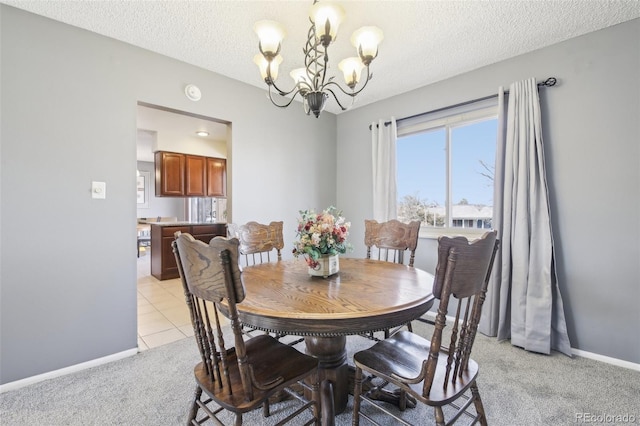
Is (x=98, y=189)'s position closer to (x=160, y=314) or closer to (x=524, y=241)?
(x=160, y=314)

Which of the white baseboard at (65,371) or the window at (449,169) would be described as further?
the window at (449,169)

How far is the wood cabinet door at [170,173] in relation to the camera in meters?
5.07

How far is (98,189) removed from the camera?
2.21 meters

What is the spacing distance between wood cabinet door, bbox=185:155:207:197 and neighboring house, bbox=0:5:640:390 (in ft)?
9.88

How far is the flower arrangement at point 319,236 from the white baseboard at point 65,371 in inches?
68.2

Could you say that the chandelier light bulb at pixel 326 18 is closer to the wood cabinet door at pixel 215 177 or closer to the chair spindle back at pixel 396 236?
the chair spindle back at pixel 396 236

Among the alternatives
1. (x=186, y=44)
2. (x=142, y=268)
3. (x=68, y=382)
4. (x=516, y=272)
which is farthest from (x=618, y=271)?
(x=142, y=268)

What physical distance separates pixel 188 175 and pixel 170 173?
0.31 metres

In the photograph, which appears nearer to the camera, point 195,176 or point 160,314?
point 160,314

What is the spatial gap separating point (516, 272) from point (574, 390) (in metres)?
0.86

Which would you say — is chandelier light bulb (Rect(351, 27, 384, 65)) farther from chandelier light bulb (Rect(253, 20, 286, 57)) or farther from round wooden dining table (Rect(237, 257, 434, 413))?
round wooden dining table (Rect(237, 257, 434, 413))

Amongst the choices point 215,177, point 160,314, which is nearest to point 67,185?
point 160,314

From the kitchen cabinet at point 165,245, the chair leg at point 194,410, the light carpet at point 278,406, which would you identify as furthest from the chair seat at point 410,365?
the kitchen cabinet at point 165,245

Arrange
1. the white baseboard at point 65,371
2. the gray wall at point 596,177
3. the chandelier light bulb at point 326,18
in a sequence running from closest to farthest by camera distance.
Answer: the chandelier light bulb at point 326,18 < the white baseboard at point 65,371 < the gray wall at point 596,177
